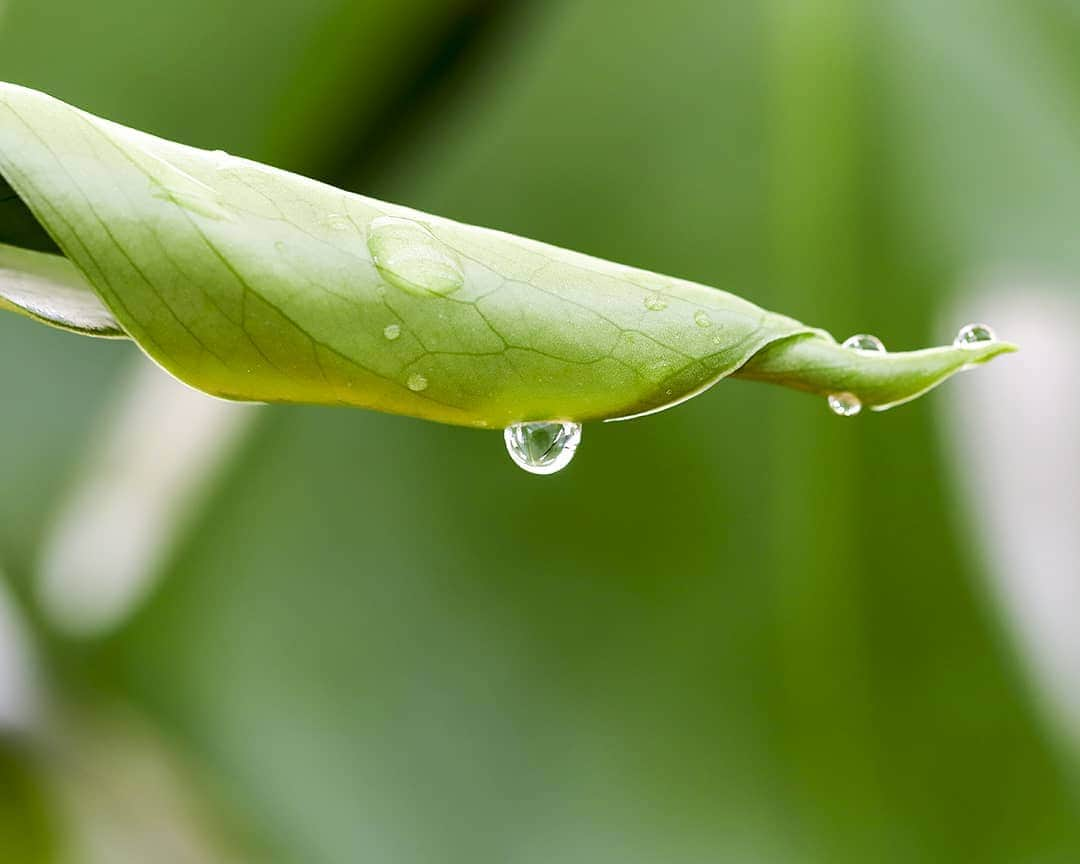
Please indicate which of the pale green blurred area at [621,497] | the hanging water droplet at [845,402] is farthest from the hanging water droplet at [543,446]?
the pale green blurred area at [621,497]

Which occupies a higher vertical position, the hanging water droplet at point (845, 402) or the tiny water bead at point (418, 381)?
the tiny water bead at point (418, 381)

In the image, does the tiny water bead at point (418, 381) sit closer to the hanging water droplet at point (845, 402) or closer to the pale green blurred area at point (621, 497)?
the hanging water droplet at point (845, 402)

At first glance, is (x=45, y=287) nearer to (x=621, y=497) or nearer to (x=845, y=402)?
(x=845, y=402)

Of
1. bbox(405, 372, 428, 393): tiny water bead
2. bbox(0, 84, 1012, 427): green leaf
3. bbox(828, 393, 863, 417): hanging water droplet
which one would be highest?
bbox(0, 84, 1012, 427): green leaf

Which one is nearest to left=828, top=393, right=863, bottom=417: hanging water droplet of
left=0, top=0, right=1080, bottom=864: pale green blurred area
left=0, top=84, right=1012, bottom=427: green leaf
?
left=0, top=84, right=1012, bottom=427: green leaf

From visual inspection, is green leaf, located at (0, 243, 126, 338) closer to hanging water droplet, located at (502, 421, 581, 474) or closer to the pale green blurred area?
hanging water droplet, located at (502, 421, 581, 474)
